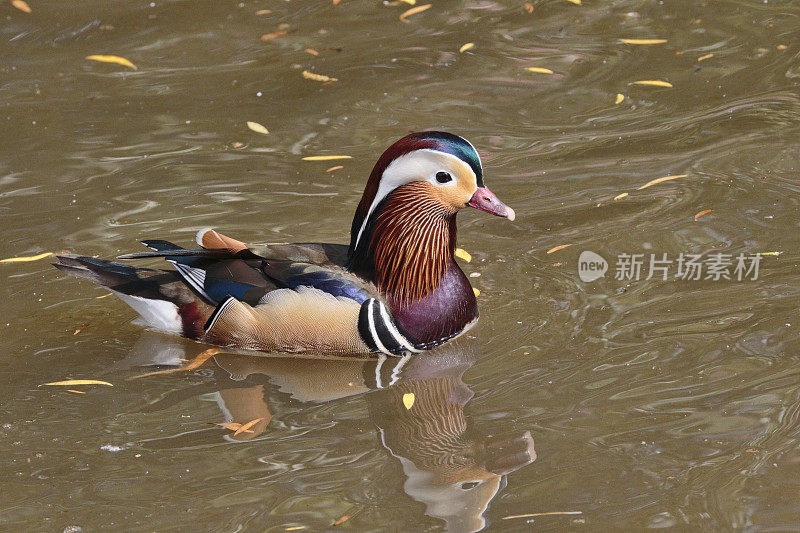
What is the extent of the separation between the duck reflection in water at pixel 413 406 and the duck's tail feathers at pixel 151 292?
135 mm

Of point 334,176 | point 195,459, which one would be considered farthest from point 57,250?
point 195,459

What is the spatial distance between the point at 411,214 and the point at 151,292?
133cm

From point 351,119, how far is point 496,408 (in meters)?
3.35

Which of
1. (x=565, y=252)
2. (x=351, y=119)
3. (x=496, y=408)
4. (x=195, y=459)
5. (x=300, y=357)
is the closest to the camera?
(x=195, y=459)

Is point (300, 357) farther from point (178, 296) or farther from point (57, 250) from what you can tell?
point (57, 250)

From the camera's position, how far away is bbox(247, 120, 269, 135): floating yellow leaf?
24.7ft

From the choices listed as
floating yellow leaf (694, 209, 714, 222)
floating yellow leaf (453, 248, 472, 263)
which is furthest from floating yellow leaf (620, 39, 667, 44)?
floating yellow leaf (453, 248, 472, 263)

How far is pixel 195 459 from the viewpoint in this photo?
177 inches

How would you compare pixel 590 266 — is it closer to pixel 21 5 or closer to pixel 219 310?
pixel 219 310

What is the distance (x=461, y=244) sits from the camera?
244 inches

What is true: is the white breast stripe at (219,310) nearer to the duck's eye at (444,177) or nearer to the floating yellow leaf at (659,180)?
the duck's eye at (444,177)

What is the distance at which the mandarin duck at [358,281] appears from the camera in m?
5.21

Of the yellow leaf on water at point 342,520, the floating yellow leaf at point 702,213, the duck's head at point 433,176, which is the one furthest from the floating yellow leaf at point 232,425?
the floating yellow leaf at point 702,213

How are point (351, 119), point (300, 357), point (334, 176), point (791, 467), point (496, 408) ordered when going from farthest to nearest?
point (351, 119) < point (334, 176) < point (300, 357) < point (496, 408) < point (791, 467)
